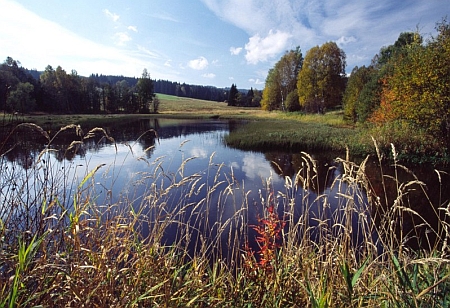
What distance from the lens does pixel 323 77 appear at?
3738cm

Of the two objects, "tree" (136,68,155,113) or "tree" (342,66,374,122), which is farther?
"tree" (136,68,155,113)

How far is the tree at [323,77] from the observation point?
1457 inches

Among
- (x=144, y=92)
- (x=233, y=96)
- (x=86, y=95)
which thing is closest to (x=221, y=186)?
(x=86, y=95)

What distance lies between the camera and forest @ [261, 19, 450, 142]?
510 inches

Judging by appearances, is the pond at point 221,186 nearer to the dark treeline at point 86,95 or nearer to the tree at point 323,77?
the tree at point 323,77

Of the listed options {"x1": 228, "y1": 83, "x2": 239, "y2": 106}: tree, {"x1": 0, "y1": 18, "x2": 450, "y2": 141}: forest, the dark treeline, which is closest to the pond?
{"x1": 0, "y1": 18, "x2": 450, "y2": 141}: forest

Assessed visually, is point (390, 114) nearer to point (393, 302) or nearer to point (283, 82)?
point (393, 302)

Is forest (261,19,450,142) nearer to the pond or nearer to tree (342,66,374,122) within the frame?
tree (342,66,374,122)

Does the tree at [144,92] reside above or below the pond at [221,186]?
above

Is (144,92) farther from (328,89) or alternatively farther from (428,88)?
(428,88)

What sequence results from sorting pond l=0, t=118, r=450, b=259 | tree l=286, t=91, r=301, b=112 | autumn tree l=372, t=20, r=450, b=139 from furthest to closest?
tree l=286, t=91, r=301, b=112 < autumn tree l=372, t=20, r=450, b=139 < pond l=0, t=118, r=450, b=259

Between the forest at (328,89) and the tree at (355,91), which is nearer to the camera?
the forest at (328,89)

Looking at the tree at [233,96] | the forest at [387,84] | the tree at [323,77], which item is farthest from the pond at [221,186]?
the tree at [233,96]

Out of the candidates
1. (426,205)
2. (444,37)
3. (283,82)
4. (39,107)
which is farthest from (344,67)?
(39,107)
